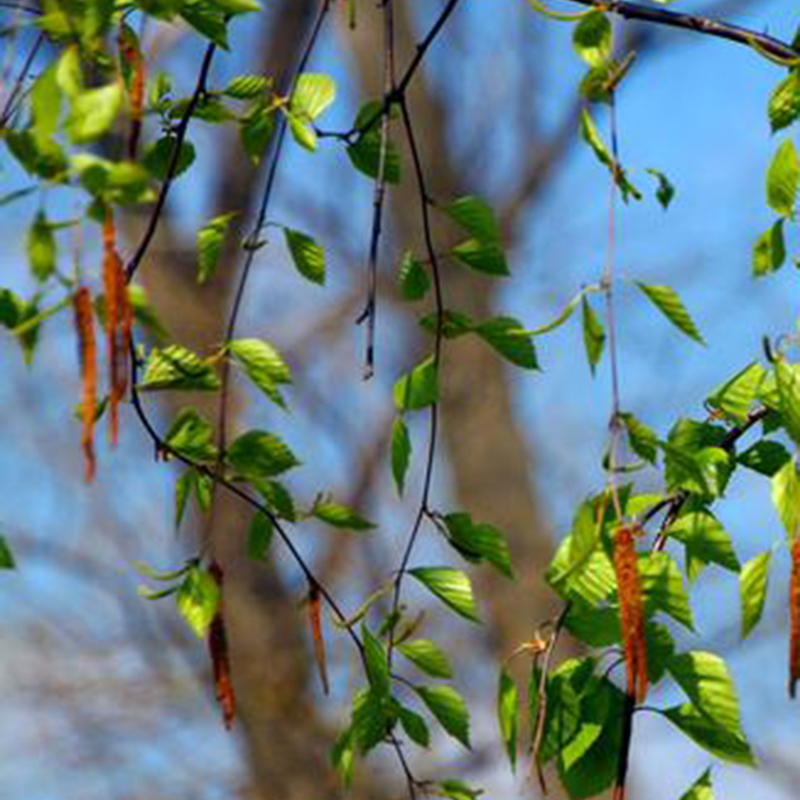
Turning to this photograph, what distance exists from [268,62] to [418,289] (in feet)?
19.7

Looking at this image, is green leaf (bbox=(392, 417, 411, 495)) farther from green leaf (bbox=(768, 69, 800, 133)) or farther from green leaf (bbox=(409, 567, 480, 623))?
green leaf (bbox=(768, 69, 800, 133))

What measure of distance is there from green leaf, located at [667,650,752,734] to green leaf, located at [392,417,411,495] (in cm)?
26

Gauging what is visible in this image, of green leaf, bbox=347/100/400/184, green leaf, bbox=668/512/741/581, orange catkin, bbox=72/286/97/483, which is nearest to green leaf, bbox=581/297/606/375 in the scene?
green leaf, bbox=668/512/741/581

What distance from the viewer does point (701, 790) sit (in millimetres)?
1507

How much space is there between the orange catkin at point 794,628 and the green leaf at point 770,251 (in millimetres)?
312

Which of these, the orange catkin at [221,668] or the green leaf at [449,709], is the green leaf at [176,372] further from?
the green leaf at [449,709]

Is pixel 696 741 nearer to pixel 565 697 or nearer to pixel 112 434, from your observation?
pixel 565 697

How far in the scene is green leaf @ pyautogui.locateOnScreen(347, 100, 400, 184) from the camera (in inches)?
65.2

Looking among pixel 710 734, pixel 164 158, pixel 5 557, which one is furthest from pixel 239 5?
pixel 710 734

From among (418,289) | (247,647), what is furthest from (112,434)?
(247,647)

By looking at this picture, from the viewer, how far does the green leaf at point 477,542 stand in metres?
1.58

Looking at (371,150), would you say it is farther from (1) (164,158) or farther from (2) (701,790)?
(2) (701,790)

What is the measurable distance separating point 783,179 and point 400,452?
0.37 meters

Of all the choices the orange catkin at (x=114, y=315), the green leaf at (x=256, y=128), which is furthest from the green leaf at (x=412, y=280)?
the orange catkin at (x=114, y=315)
